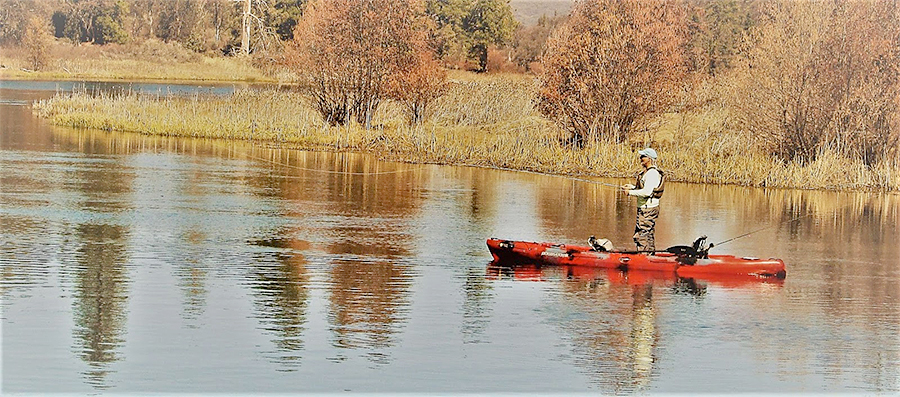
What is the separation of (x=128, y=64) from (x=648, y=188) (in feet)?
248

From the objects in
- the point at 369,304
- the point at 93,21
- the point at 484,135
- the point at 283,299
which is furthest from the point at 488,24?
the point at 369,304

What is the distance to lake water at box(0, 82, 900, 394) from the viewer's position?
12.8 m

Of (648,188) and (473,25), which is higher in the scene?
(473,25)

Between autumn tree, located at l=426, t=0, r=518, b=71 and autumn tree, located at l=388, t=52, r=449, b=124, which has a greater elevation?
autumn tree, located at l=426, t=0, r=518, b=71

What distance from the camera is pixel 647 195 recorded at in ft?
61.5

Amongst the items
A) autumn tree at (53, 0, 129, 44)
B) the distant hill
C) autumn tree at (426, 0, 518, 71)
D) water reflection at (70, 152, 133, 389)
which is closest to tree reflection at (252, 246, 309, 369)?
water reflection at (70, 152, 133, 389)

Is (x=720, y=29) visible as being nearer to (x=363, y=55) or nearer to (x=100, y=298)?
(x=363, y=55)

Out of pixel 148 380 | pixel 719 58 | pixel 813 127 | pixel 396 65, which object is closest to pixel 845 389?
pixel 148 380

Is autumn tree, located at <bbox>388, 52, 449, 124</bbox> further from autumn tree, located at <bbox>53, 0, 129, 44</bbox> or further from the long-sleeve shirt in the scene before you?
autumn tree, located at <bbox>53, 0, 129, 44</bbox>

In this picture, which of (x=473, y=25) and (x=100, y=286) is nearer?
(x=100, y=286)

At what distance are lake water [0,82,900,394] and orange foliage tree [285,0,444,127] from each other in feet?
48.6

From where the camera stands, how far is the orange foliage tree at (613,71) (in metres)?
38.0

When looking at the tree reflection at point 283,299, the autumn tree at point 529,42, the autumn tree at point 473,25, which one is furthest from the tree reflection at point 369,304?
the autumn tree at point 529,42

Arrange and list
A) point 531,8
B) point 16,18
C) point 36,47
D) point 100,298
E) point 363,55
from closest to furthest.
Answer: point 100,298 < point 363,55 < point 36,47 < point 16,18 < point 531,8
